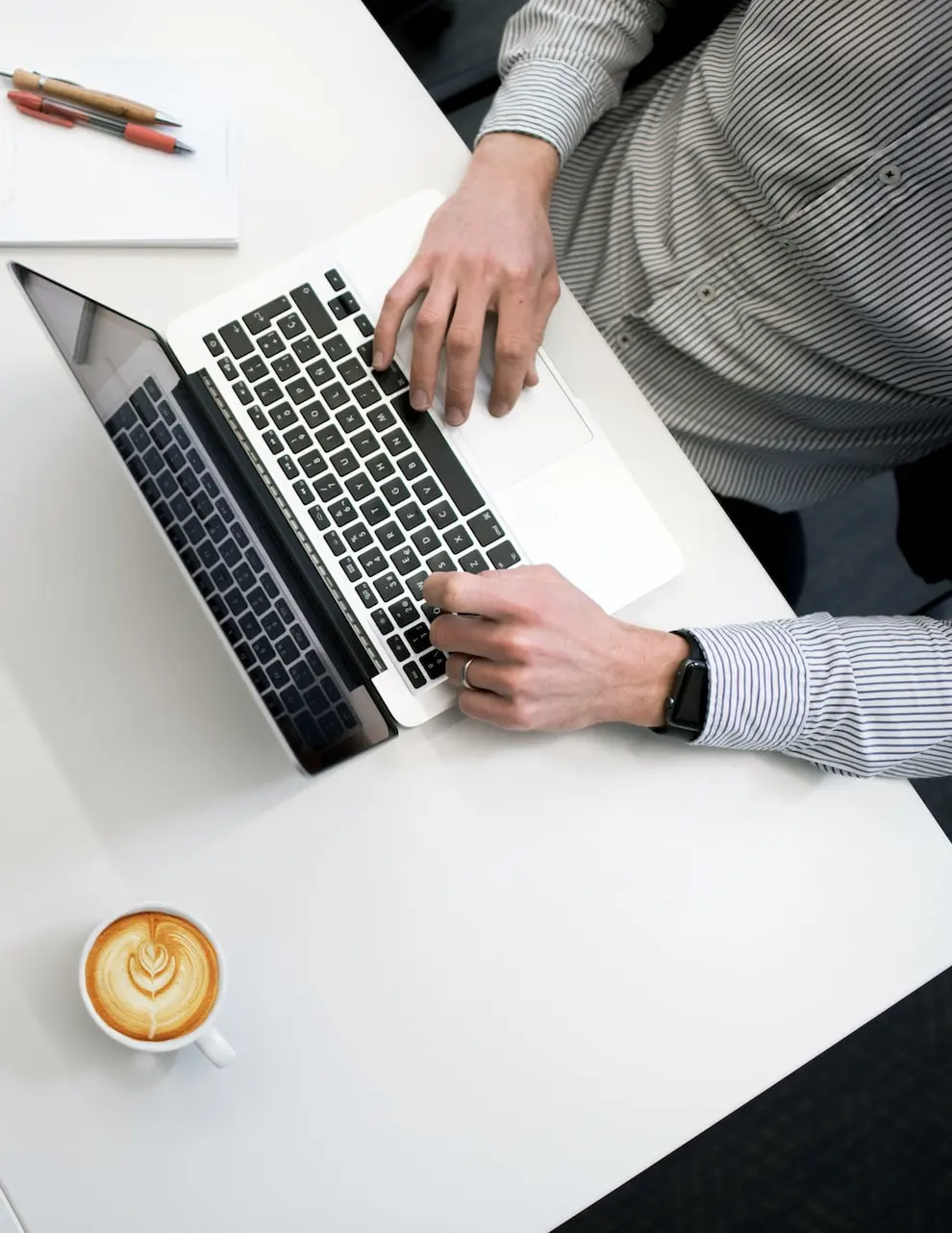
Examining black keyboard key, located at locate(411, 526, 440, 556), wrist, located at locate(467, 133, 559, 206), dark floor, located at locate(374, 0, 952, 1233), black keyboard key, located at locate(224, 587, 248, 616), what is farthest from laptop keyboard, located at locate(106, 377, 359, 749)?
dark floor, located at locate(374, 0, 952, 1233)

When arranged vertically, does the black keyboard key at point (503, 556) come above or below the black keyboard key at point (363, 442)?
below

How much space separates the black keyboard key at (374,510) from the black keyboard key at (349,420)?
A: 2.1 inches

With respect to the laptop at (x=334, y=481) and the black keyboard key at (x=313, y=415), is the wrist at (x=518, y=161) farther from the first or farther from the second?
the black keyboard key at (x=313, y=415)

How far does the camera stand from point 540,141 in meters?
0.83

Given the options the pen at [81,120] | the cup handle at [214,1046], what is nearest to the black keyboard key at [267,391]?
the pen at [81,120]

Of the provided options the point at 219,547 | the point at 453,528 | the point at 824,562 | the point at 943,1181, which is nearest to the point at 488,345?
the point at 453,528

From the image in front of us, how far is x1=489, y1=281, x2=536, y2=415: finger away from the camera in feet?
2.37

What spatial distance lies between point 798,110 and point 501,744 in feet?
1.74

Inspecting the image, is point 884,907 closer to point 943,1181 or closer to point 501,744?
point 501,744

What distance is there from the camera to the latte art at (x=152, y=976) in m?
0.62

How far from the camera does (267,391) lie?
71cm

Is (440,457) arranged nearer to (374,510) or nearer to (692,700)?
(374,510)

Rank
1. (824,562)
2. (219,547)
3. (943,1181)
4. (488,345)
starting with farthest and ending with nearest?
1. (824,562)
2. (943,1181)
3. (488,345)
4. (219,547)

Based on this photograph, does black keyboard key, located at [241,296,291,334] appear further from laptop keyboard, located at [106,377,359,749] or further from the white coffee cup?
the white coffee cup
